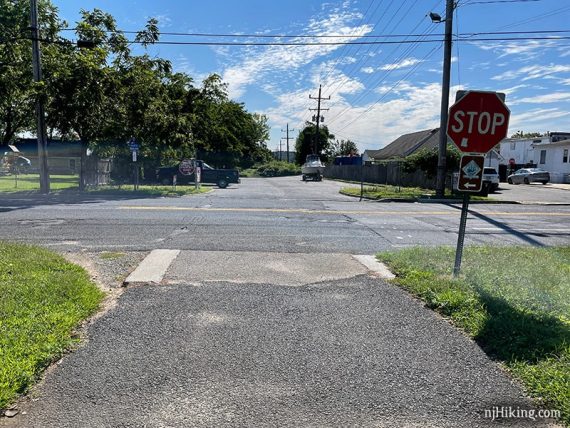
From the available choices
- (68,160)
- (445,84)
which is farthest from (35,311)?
(68,160)

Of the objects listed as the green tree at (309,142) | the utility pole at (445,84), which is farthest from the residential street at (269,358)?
the green tree at (309,142)

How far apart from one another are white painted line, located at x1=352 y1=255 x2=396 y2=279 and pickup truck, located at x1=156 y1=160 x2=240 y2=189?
2367 cm

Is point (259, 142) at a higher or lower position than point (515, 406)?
higher

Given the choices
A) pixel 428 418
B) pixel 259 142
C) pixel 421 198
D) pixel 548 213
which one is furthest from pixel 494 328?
pixel 259 142

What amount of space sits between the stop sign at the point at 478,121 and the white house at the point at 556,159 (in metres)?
46.3

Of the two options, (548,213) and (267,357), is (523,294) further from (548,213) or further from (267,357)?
(548,213)

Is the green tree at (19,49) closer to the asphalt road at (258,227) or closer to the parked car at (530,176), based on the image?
the asphalt road at (258,227)

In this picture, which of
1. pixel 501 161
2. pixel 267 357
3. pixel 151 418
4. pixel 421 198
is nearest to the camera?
pixel 151 418

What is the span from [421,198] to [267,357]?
20783 millimetres

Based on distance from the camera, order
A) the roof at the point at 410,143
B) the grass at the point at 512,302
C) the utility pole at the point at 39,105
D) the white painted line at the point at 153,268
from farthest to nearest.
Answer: the roof at the point at 410,143, the utility pole at the point at 39,105, the white painted line at the point at 153,268, the grass at the point at 512,302

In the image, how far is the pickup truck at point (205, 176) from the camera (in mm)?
31569

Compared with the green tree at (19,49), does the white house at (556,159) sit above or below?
below

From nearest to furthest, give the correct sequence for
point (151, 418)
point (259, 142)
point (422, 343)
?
point (151, 418) < point (422, 343) < point (259, 142)

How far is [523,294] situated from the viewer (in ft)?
18.7
